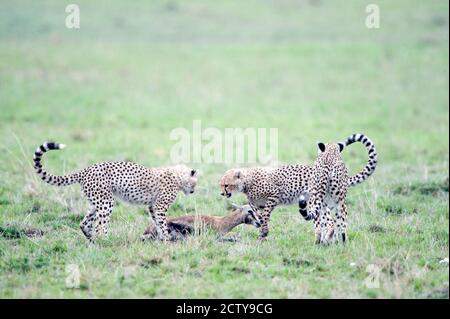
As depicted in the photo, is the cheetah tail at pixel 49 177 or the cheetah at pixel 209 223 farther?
the cheetah at pixel 209 223

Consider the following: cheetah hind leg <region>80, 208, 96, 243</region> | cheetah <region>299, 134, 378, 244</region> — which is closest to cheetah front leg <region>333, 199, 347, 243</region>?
cheetah <region>299, 134, 378, 244</region>

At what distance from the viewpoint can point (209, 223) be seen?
10273mm

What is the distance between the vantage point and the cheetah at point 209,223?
9.92 m

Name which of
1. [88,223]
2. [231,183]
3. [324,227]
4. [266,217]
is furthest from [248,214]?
[88,223]

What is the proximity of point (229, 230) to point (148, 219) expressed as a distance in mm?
1236

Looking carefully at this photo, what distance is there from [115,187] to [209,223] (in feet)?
4.35

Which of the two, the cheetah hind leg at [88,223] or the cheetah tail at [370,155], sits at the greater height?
the cheetah tail at [370,155]

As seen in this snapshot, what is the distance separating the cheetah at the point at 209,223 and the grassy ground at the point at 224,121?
0.67 feet

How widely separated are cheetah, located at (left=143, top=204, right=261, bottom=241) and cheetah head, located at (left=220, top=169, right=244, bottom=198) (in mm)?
214

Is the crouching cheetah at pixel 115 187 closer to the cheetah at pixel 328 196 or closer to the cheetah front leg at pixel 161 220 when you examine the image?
the cheetah front leg at pixel 161 220

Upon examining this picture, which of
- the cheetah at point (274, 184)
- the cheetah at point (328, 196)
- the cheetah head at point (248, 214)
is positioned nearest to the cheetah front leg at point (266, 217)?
the cheetah at point (274, 184)

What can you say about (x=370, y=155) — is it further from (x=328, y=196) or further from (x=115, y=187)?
(x=115, y=187)

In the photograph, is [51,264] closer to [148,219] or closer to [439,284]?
[148,219]

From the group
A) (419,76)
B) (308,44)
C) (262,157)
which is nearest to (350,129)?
(262,157)
